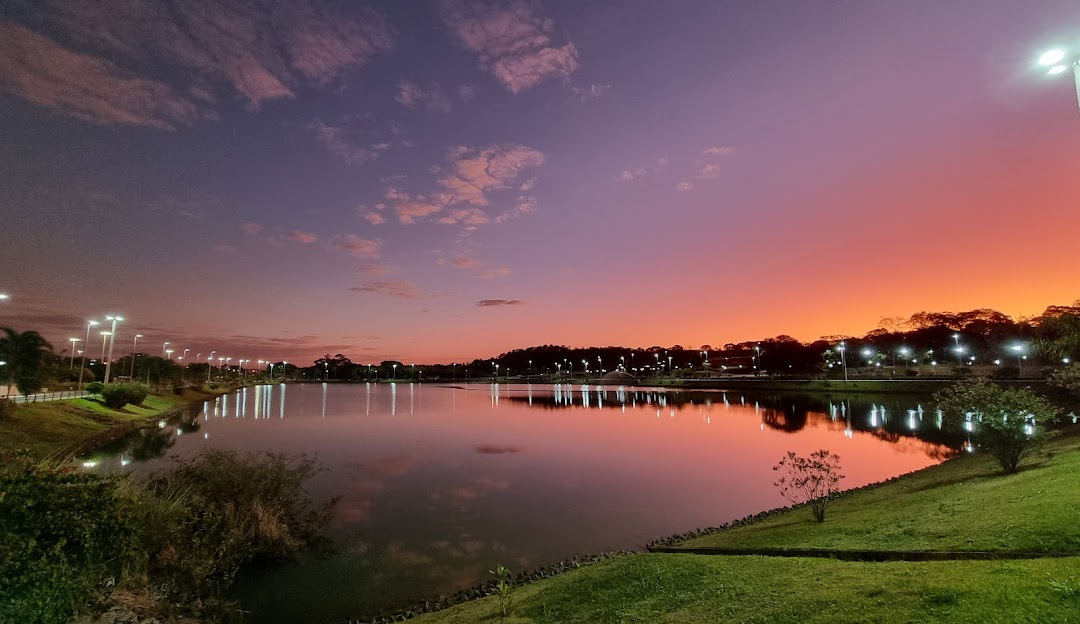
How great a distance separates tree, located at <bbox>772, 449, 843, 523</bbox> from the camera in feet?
49.8

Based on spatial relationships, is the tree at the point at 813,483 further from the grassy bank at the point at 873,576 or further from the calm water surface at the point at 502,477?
the calm water surface at the point at 502,477

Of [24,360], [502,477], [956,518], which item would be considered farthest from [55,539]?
[24,360]

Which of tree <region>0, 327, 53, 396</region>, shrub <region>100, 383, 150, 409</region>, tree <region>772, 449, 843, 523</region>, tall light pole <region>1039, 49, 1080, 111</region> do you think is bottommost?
tree <region>772, 449, 843, 523</region>

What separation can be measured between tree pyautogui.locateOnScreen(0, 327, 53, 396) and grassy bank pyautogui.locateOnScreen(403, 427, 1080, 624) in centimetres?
5216

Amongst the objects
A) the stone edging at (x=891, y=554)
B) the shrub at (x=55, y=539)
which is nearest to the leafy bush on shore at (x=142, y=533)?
the shrub at (x=55, y=539)

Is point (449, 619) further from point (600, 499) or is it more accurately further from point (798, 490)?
point (798, 490)

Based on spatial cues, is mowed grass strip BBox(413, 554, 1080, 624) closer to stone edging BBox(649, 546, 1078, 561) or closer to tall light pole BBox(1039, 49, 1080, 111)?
stone edging BBox(649, 546, 1078, 561)

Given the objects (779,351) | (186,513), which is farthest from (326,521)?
(779,351)

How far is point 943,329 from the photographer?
122188 mm

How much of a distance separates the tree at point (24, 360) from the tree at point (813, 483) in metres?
56.9

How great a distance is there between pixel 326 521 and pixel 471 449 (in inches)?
746

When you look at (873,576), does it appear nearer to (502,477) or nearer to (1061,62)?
(1061,62)

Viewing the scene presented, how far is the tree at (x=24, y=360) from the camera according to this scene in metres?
44.0

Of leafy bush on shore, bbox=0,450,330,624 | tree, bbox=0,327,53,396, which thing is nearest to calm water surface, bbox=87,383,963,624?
leafy bush on shore, bbox=0,450,330,624
